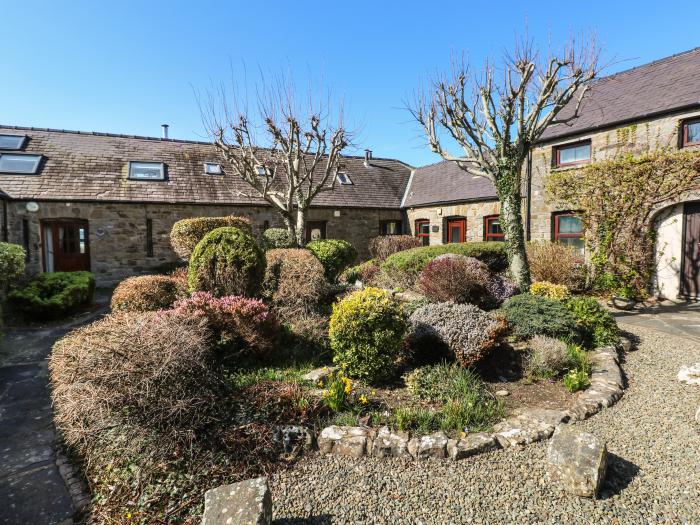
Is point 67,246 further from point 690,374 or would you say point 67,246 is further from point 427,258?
point 690,374

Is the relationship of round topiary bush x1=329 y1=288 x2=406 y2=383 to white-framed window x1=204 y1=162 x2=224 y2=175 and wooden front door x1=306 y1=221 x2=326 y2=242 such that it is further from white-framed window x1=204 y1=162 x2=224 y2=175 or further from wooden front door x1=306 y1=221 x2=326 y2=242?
white-framed window x1=204 y1=162 x2=224 y2=175

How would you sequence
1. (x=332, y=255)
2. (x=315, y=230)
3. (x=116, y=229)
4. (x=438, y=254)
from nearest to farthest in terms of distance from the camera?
1. (x=438, y=254)
2. (x=332, y=255)
3. (x=116, y=229)
4. (x=315, y=230)

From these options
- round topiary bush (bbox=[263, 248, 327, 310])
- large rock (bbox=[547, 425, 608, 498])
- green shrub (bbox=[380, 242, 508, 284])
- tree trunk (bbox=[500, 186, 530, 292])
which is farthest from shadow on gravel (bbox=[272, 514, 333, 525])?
green shrub (bbox=[380, 242, 508, 284])

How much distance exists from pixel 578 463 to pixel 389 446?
1388 mm

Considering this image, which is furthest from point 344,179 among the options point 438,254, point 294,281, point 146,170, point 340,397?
point 340,397

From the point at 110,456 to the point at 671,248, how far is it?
11663mm

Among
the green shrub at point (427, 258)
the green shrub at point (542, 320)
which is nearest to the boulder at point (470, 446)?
the green shrub at point (542, 320)

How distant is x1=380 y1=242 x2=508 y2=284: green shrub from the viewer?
9219 millimetres

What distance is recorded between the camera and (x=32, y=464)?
3.09 meters

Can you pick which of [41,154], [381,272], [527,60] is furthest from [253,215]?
[527,60]

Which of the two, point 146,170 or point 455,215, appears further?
point 455,215

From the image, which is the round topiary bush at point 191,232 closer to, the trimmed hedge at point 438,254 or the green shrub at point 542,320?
the trimmed hedge at point 438,254

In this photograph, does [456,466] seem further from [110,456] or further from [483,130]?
[483,130]

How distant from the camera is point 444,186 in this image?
50.4 feet
